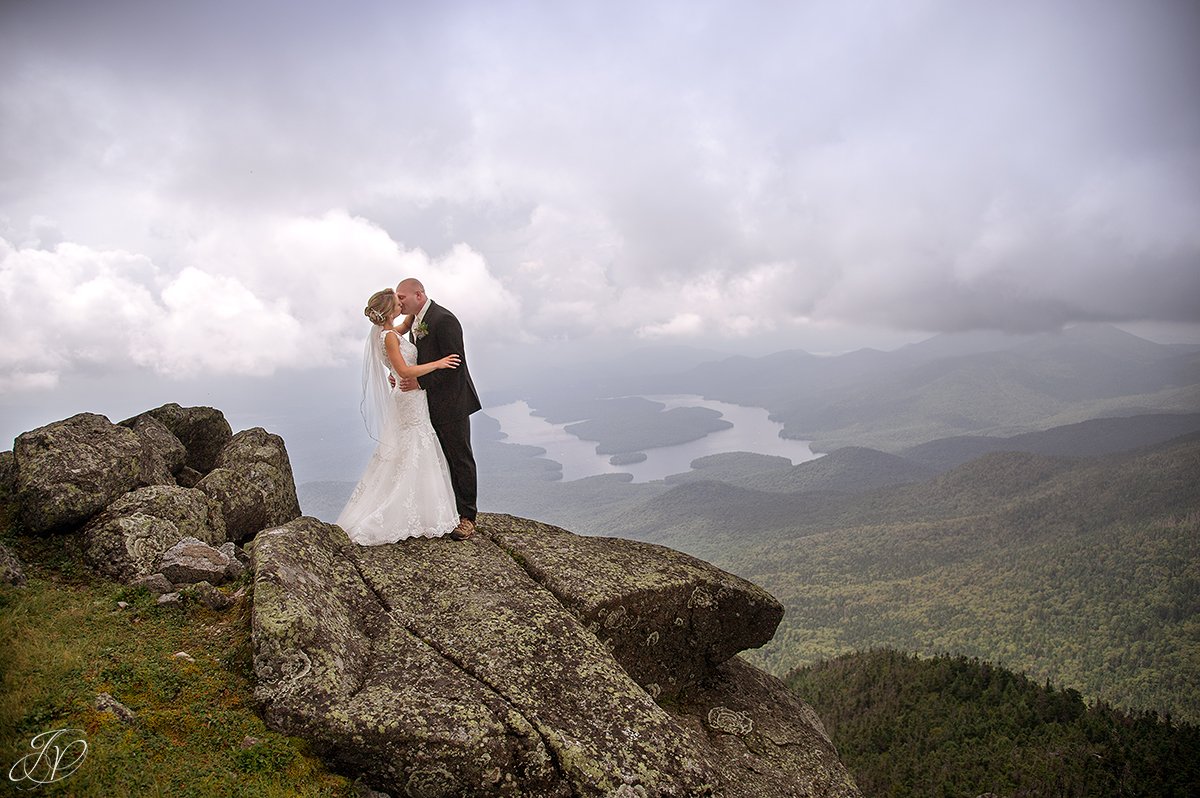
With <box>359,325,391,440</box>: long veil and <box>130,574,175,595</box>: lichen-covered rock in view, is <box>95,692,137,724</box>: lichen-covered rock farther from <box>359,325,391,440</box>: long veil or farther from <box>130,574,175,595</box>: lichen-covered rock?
<box>359,325,391,440</box>: long veil

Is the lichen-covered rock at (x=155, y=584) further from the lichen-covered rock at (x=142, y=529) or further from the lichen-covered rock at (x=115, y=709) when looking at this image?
the lichen-covered rock at (x=115, y=709)

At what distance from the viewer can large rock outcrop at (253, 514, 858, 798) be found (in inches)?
295

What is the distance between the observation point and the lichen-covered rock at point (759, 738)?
1182 cm

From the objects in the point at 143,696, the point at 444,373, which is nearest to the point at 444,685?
the point at 143,696

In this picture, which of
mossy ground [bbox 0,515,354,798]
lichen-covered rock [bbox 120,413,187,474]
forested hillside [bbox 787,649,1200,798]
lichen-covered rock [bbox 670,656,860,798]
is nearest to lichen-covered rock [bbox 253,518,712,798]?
mossy ground [bbox 0,515,354,798]

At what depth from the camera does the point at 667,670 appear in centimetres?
1336

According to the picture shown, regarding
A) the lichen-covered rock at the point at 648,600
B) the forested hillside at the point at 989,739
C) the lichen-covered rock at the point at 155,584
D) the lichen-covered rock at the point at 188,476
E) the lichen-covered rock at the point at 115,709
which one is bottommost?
the forested hillside at the point at 989,739

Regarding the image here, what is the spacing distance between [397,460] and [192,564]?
378 centimetres

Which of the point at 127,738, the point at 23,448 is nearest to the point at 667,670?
the point at 127,738

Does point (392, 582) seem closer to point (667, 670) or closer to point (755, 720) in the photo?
point (667, 670)

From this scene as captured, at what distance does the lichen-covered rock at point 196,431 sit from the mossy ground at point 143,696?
25.1 ft

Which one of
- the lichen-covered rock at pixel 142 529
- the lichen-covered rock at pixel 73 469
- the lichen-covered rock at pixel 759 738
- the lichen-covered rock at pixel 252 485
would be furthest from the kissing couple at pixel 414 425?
the lichen-covered rock at pixel 759 738

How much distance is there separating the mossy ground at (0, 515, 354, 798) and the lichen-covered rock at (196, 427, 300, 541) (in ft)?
14.6

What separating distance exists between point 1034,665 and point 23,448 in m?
153
